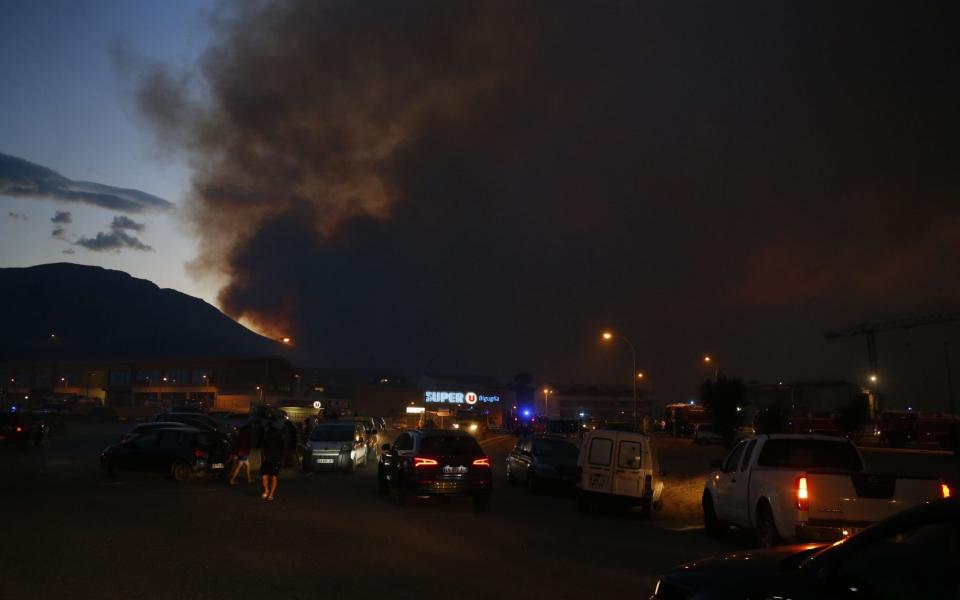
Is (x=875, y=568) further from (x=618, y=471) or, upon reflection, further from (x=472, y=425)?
(x=472, y=425)

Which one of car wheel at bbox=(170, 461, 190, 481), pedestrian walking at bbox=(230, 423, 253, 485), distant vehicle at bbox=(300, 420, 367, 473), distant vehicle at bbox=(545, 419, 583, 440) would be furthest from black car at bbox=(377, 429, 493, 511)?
distant vehicle at bbox=(545, 419, 583, 440)

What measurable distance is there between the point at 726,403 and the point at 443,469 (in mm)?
35010

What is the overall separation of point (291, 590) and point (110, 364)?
4430 inches

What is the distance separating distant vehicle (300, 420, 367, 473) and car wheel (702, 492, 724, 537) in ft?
47.4

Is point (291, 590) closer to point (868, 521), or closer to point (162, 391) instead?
point (868, 521)

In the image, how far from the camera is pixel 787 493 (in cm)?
1149

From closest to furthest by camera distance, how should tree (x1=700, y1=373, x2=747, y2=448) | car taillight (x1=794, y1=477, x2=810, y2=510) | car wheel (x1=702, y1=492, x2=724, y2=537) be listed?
car taillight (x1=794, y1=477, x2=810, y2=510) < car wheel (x1=702, y1=492, x2=724, y2=537) < tree (x1=700, y1=373, x2=747, y2=448)

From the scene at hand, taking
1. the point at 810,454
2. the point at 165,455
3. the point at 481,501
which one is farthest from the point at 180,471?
the point at 810,454

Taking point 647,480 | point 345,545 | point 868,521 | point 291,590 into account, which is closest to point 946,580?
point 291,590

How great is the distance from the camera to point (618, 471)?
1789cm

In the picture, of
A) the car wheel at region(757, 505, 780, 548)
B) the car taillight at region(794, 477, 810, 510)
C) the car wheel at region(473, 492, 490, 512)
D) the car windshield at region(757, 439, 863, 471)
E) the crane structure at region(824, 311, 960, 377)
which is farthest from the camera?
the crane structure at region(824, 311, 960, 377)

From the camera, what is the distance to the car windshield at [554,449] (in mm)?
22828

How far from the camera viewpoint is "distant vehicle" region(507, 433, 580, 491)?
22.0m

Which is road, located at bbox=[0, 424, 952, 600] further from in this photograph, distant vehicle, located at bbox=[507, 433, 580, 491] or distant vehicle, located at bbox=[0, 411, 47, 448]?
distant vehicle, located at bbox=[0, 411, 47, 448]
